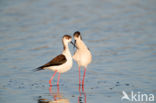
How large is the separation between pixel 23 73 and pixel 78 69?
4.54 ft

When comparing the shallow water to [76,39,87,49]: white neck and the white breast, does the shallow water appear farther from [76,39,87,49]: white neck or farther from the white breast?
[76,39,87,49]: white neck

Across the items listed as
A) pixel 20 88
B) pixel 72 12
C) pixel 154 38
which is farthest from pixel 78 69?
pixel 72 12

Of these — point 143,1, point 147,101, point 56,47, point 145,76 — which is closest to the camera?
point 147,101

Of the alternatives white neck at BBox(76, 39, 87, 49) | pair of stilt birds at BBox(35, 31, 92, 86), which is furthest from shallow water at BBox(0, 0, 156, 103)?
white neck at BBox(76, 39, 87, 49)

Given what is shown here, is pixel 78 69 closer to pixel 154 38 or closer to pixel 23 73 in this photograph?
pixel 23 73

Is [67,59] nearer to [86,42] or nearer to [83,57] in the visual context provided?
[83,57]

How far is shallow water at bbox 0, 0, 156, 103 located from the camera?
7.43 m

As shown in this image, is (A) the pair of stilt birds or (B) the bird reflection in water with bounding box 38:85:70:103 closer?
(B) the bird reflection in water with bounding box 38:85:70:103

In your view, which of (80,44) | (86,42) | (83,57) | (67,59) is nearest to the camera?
(67,59)

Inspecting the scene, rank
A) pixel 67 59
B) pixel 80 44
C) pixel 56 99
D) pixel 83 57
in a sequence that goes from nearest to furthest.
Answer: pixel 56 99 → pixel 67 59 → pixel 83 57 → pixel 80 44

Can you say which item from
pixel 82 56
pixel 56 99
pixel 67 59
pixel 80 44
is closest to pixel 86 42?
pixel 80 44

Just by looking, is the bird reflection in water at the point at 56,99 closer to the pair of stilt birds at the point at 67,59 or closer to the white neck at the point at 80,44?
the pair of stilt birds at the point at 67,59

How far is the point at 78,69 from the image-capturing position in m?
9.22

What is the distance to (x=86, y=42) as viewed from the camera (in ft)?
38.2
